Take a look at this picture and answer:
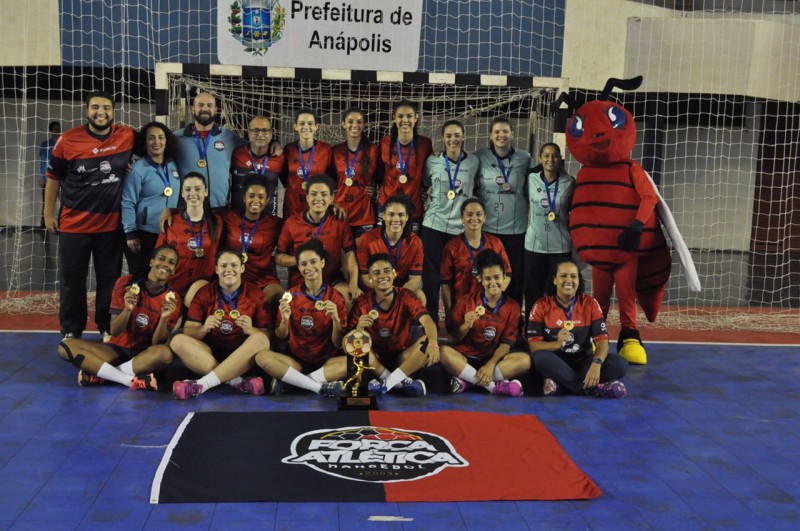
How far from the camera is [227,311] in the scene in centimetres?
568

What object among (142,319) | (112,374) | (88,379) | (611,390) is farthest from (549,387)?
(88,379)

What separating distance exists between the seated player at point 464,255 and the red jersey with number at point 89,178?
260 centimetres

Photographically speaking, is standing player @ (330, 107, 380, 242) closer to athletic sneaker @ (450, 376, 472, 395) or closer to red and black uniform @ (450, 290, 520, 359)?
red and black uniform @ (450, 290, 520, 359)

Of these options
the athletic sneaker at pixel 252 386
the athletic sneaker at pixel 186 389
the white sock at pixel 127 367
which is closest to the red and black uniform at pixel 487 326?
the athletic sneaker at pixel 252 386

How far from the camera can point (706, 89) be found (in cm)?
1207

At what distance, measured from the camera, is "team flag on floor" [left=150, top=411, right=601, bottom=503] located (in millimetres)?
3980

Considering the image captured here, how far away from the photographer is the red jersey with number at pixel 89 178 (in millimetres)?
6332

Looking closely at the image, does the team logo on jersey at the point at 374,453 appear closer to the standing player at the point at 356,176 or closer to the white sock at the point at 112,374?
the white sock at the point at 112,374

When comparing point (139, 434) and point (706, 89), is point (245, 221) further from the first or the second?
point (706, 89)

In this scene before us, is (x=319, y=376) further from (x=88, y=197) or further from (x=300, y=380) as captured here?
(x=88, y=197)

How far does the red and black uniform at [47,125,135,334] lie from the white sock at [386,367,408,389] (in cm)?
246

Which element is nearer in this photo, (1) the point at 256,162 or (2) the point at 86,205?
(2) the point at 86,205

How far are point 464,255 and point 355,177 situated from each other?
1.10m

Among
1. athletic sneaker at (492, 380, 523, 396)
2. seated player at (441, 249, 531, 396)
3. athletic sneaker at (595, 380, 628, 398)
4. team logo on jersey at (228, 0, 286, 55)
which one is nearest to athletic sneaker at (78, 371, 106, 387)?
seated player at (441, 249, 531, 396)
